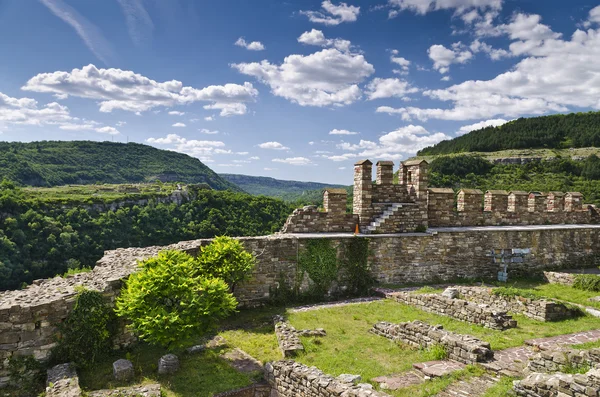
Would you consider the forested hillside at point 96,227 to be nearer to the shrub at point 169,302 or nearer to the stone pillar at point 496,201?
the stone pillar at point 496,201

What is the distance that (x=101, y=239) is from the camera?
4397 cm

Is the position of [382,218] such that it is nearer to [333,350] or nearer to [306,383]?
[333,350]

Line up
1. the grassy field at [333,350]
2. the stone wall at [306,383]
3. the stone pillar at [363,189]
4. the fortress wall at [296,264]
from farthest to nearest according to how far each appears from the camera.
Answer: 1. the stone pillar at [363,189]
2. the fortress wall at [296,264]
3. the grassy field at [333,350]
4. the stone wall at [306,383]

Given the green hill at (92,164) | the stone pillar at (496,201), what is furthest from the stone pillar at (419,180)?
the green hill at (92,164)

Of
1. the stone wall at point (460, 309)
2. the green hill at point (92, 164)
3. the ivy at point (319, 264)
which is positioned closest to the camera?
the stone wall at point (460, 309)

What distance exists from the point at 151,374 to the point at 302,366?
291 cm

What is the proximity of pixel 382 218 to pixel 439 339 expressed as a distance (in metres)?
5.44

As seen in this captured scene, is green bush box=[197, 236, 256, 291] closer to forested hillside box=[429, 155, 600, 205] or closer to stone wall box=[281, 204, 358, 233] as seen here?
stone wall box=[281, 204, 358, 233]

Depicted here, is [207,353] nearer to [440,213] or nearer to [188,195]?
[440,213]

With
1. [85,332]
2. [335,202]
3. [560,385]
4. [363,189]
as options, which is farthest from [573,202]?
[85,332]

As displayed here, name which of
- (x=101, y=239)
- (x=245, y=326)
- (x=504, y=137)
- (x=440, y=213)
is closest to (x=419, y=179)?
(x=440, y=213)

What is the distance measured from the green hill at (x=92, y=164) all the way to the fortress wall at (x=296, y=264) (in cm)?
8864

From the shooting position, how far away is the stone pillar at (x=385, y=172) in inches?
494

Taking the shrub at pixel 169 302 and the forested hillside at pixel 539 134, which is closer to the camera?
the shrub at pixel 169 302
